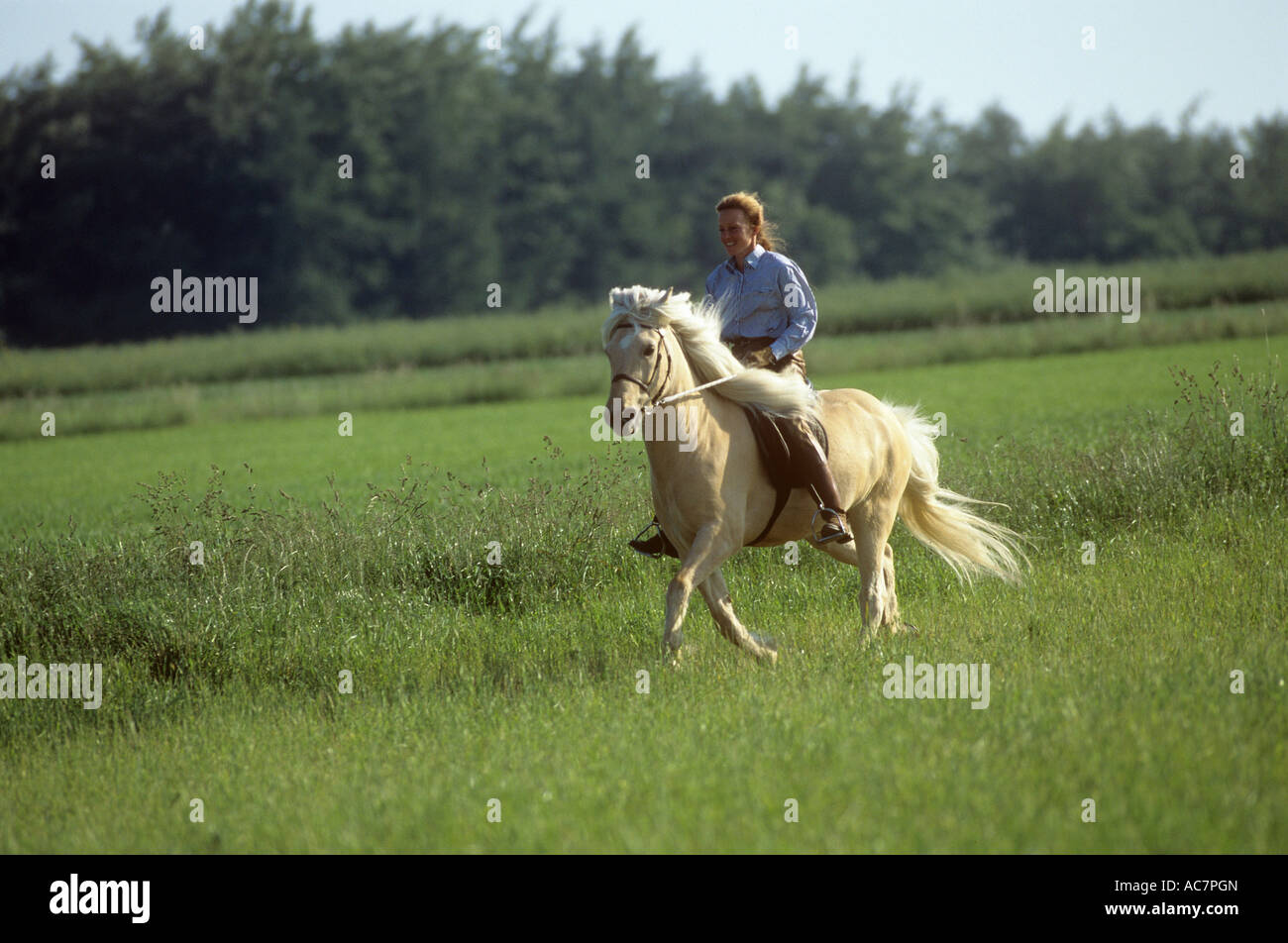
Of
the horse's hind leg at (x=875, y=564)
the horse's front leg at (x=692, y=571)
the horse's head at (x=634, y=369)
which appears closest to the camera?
the horse's head at (x=634, y=369)

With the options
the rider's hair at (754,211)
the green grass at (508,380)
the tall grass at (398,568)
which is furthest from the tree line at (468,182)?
the rider's hair at (754,211)

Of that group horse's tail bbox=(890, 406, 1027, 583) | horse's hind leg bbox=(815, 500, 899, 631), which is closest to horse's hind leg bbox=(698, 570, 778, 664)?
horse's hind leg bbox=(815, 500, 899, 631)

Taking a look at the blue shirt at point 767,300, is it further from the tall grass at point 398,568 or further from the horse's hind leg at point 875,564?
the tall grass at point 398,568

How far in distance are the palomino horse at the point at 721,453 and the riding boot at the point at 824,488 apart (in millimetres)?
166

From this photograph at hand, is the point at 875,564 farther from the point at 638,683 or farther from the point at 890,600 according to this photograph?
the point at 638,683

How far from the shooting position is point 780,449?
24.3 ft

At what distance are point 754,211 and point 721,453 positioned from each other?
1.68 m

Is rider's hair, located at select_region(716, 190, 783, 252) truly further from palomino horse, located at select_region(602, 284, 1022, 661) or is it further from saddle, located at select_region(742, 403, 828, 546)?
saddle, located at select_region(742, 403, 828, 546)

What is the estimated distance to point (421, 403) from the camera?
3406 cm

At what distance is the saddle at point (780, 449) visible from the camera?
24.3ft

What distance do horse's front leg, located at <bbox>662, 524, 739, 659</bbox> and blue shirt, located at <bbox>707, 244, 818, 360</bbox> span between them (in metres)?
1.34

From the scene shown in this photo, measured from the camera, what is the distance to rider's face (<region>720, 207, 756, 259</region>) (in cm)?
766

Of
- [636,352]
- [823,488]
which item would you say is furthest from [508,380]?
[636,352]
